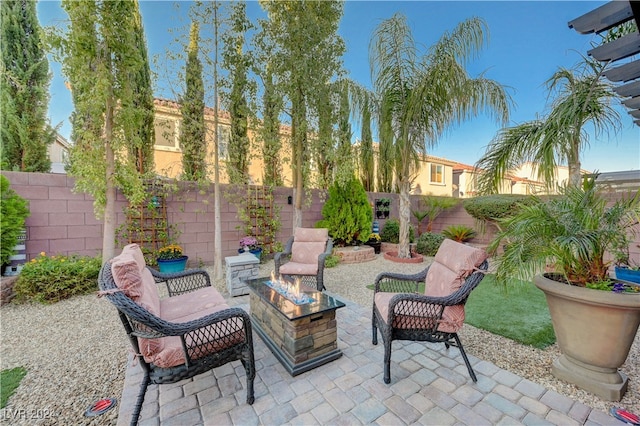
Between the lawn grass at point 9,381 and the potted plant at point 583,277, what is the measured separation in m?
4.18

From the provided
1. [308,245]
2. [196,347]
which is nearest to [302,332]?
[196,347]

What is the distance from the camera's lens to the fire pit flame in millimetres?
2527

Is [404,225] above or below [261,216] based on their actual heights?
below

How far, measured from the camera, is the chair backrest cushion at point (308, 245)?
4.67m

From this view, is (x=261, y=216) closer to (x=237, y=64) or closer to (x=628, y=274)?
(x=237, y=64)

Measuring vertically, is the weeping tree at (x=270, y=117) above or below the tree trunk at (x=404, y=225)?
above

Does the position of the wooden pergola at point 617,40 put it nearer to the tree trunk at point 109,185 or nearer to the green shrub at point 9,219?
the tree trunk at point 109,185

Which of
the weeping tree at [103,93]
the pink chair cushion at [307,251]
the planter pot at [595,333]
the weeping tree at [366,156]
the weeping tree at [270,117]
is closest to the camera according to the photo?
the planter pot at [595,333]

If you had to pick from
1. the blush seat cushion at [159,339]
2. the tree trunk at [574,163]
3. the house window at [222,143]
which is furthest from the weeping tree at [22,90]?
the tree trunk at [574,163]

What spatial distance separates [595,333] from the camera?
2016 millimetres

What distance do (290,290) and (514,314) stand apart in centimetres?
313

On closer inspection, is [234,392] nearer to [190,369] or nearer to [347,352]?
[190,369]

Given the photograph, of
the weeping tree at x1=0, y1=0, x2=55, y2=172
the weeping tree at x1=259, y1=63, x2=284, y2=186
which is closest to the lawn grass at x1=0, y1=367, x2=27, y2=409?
the weeping tree at x1=0, y1=0, x2=55, y2=172

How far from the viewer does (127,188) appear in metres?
4.70
